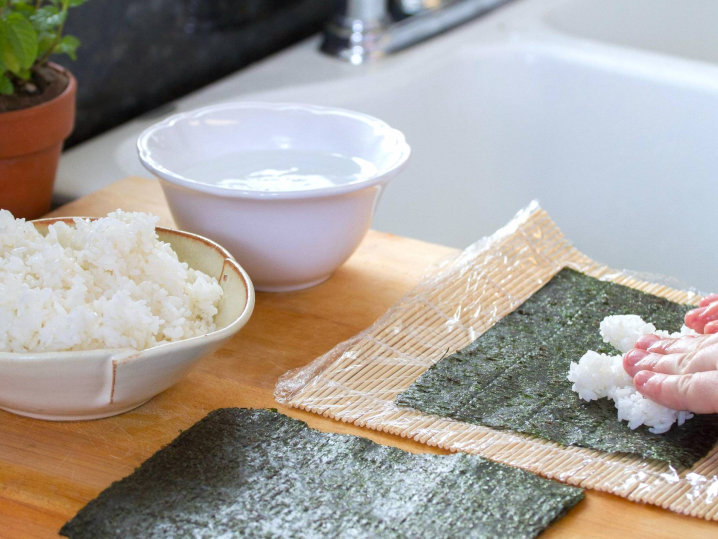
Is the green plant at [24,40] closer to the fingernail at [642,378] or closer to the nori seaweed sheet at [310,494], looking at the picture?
the nori seaweed sheet at [310,494]

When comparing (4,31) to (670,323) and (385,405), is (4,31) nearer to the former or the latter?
(385,405)

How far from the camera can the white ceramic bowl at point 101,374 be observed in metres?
0.59

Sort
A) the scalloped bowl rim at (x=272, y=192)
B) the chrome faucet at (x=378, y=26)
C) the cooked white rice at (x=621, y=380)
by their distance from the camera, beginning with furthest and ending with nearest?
the chrome faucet at (x=378, y=26) → the scalloped bowl rim at (x=272, y=192) → the cooked white rice at (x=621, y=380)

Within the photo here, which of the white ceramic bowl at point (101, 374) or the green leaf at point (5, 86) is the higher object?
the green leaf at point (5, 86)

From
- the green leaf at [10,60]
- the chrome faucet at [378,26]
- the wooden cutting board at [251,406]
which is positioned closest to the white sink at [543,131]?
the chrome faucet at [378,26]

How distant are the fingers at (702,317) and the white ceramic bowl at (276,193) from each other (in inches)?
11.8

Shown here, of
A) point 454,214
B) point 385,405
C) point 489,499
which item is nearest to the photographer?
point 489,499

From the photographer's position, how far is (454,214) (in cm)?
160

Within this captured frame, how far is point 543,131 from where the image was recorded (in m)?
1.61

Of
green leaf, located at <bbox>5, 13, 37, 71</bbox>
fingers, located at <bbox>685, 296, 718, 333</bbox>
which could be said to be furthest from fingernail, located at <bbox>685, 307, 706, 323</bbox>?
green leaf, located at <bbox>5, 13, 37, 71</bbox>

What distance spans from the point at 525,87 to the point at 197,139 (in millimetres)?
857

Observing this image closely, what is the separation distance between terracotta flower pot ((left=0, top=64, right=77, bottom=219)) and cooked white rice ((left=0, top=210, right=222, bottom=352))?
0.88 feet

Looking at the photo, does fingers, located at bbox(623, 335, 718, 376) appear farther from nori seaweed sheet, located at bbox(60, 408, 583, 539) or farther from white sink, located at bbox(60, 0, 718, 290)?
A: white sink, located at bbox(60, 0, 718, 290)

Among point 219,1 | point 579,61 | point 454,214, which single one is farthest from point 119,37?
point 579,61
